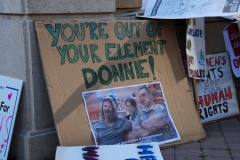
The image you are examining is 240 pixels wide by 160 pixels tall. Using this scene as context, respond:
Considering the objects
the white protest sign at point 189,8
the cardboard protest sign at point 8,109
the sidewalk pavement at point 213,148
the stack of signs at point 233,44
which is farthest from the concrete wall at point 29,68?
the stack of signs at point 233,44

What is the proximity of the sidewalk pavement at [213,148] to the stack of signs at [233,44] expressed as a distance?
3.10ft

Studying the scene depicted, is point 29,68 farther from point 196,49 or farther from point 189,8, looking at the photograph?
point 196,49

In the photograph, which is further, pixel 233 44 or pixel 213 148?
pixel 233 44

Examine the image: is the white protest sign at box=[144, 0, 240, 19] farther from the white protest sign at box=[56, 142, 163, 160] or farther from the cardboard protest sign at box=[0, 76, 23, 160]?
the cardboard protest sign at box=[0, 76, 23, 160]

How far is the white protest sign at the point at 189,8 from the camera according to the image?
15.4ft

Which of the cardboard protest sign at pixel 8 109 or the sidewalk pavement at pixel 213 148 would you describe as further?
the sidewalk pavement at pixel 213 148

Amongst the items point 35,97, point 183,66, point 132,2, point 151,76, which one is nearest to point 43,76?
point 35,97

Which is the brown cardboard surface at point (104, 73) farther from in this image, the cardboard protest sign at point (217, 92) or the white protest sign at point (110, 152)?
the cardboard protest sign at point (217, 92)

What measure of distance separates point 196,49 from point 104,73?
1459mm

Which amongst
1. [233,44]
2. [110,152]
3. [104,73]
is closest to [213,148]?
[110,152]

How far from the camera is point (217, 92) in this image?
5.96 m

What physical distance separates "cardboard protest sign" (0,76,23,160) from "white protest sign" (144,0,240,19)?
1.77 m

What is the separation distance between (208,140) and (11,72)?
89.4 inches

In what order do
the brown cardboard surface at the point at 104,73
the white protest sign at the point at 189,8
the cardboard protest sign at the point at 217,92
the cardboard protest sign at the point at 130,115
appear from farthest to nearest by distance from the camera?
the cardboard protest sign at the point at 217,92, the white protest sign at the point at 189,8, the cardboard protest sign at the point at 130,115, the brown cardboard surface at the point at 104,73
